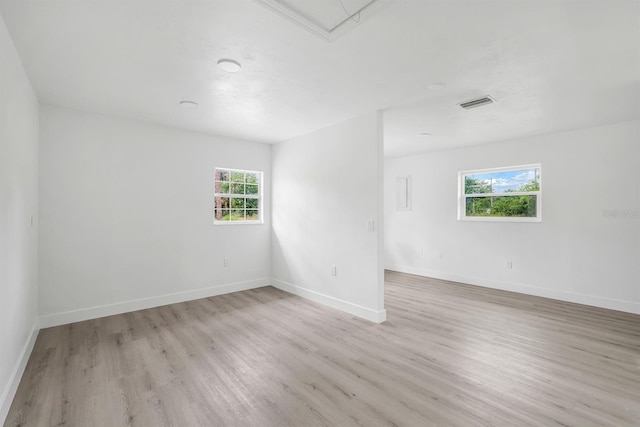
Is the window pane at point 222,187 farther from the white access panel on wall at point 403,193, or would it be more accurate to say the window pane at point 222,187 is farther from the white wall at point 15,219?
the white access panel on wall at point 403,193

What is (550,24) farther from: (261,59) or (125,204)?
(125,204)

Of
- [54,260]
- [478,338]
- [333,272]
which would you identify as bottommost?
[478,338]

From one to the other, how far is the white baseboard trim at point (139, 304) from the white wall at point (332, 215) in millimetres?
697

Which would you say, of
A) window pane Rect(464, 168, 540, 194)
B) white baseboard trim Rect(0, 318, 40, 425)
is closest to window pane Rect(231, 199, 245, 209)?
white baseboard trim Rect(0, 318, 40, 425)

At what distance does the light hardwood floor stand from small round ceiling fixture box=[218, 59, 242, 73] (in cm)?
255

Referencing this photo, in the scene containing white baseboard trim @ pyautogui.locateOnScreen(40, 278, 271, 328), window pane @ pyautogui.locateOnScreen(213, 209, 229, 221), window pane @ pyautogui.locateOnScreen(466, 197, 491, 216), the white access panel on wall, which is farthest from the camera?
the white access panel on wall

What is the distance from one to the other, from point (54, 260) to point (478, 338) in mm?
4863

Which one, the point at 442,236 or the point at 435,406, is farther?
the point at 442,236

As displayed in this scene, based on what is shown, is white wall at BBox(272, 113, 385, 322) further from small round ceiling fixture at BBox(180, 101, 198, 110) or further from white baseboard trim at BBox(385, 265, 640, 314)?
white baseboard trim at BBox(385, 265, 640, 314)

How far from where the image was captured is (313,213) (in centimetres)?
461

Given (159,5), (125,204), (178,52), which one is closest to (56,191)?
(125,204)

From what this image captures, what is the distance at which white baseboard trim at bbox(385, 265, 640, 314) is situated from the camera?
4094 millimetres

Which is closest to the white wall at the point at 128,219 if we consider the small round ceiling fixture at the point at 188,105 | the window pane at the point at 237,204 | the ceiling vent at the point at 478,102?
the window pane at the point at 237,204

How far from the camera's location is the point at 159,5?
1776 mm
